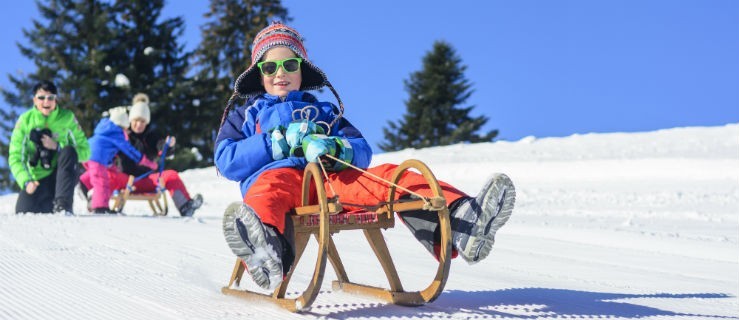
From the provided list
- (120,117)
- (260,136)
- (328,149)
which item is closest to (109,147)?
(120,117)

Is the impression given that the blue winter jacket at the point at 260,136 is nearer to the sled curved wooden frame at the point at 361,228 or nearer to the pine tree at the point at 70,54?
the sled curved wooden frame at the point at 361,228

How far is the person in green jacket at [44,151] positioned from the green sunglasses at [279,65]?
5.36 m

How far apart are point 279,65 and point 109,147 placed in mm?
6059

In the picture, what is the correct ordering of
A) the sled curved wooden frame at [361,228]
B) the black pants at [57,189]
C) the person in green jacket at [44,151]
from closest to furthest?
the sled curved wooden frame at [361,228], the black pants at [57,189], the person in green jacket at [44,151]

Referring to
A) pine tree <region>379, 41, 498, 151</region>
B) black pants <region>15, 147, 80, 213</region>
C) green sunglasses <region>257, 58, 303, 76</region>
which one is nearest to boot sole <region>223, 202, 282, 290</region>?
green sunglasses <region>257, 58, 303, 76</region>

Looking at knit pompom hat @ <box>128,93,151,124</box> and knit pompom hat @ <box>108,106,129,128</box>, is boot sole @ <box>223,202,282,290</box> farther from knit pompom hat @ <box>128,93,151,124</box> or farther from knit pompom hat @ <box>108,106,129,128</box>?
knit pompom hat @ <box>108,106,129,128</box>

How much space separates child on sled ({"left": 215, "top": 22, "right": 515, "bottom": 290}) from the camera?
2668 mm

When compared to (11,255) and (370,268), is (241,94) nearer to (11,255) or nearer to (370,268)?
(370,268)

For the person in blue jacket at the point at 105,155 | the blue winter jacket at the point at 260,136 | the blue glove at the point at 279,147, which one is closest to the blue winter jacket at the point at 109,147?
the person in blue jacket at the point at 105,155

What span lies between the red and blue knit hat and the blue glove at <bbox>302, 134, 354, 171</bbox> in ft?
2.17

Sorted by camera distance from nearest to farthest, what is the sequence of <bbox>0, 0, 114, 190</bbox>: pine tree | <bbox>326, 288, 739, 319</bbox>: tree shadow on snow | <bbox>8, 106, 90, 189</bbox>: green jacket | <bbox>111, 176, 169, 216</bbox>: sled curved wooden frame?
<bbox>326, 288, 739, 319</bbox>: tree shadow on snow < <bbox>8, 106, 90, 189</bbox>: green jacket < <bbox>111, 176, 169, 216</bbox>: sled curved wooden frame < <bbox>0, 0, 114, 190</bbox>: pine tree

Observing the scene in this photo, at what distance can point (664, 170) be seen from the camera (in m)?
12.5

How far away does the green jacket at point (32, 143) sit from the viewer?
831cm

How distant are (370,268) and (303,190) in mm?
1663
